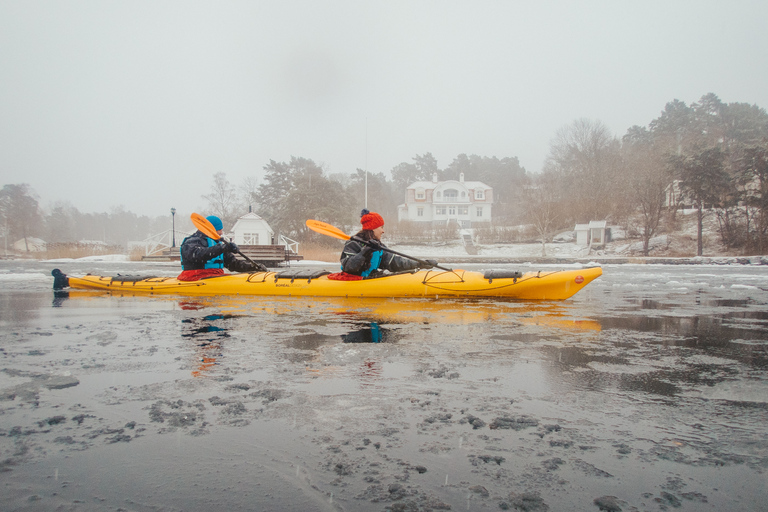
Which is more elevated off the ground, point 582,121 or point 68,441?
point 582,121

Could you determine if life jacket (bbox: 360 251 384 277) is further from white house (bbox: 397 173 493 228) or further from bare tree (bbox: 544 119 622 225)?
white house (bbox: 397 173 493 228)

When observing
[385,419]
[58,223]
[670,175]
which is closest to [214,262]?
[385,419]

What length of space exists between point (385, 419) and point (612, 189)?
41042 mm

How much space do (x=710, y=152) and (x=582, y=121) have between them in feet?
89.1

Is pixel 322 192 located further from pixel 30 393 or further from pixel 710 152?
pixel 30 393

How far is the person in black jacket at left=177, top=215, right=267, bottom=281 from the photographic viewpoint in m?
8.71

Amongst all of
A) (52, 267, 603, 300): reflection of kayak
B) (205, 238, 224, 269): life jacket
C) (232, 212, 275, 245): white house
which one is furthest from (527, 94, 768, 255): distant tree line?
(205, 238, 224, 269): life jacket

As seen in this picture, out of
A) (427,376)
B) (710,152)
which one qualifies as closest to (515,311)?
(427,376)

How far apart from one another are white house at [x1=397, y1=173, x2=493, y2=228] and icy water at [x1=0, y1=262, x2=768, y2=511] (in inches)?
1940

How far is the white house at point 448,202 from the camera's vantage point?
5397 centimetres

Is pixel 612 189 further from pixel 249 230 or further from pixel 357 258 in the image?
pixel 357 258

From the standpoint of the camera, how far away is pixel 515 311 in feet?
22.5

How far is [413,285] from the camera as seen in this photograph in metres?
7.94

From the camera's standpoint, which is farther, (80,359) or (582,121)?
(582,121)
